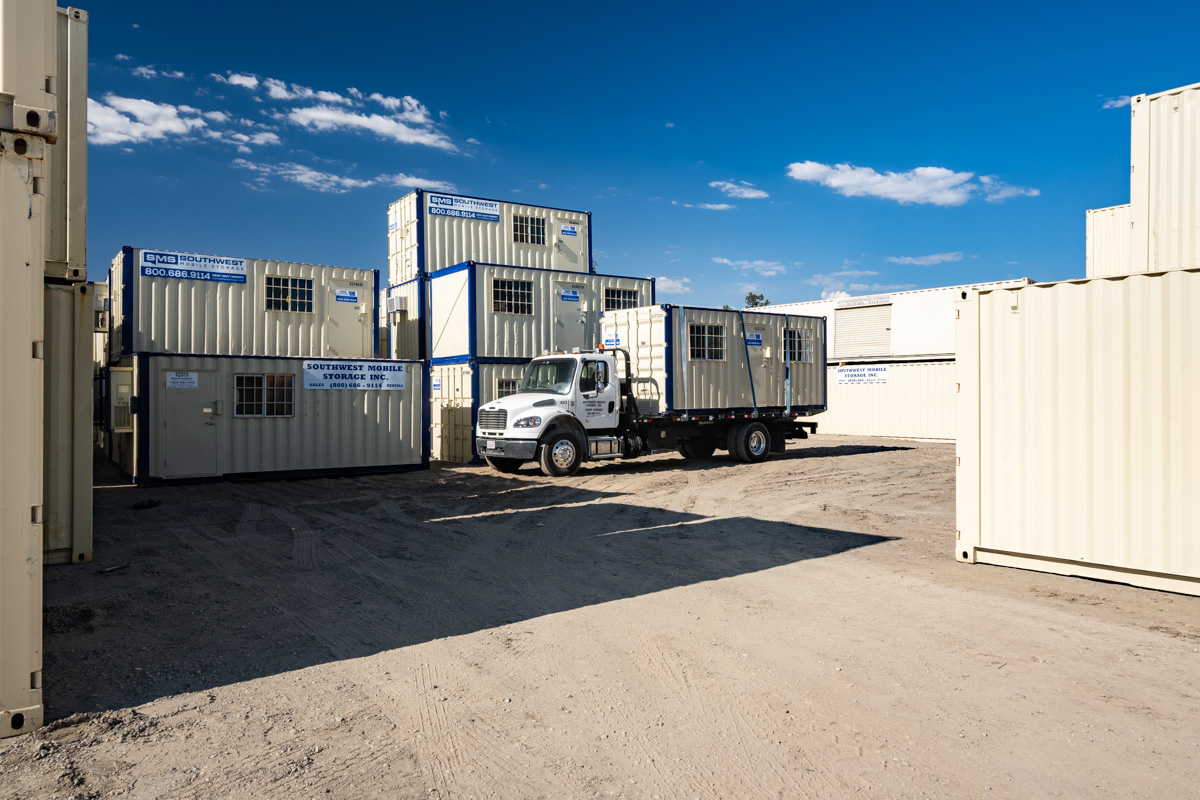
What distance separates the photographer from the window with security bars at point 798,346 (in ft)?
65.1

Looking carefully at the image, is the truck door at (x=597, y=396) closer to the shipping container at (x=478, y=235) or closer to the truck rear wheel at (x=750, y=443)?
the truck rear wheel at (x=750, y=443)

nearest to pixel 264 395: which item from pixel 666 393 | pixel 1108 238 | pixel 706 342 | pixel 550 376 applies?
pixel 550 376

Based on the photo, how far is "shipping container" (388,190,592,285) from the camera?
2125cm

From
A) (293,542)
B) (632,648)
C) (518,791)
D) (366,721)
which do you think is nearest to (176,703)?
(366,721)

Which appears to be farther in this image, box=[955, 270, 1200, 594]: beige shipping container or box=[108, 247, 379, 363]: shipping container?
box=[108, 247, 379, 363]: shipping container

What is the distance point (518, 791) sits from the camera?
3389 mm

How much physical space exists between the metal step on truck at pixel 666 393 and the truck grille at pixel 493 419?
0.02 meters

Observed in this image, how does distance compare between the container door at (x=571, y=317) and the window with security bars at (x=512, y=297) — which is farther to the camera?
the container door at (x=571, y=317)

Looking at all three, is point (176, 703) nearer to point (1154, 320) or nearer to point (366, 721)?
point (366, 721)

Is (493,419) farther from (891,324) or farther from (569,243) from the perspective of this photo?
(891,324)

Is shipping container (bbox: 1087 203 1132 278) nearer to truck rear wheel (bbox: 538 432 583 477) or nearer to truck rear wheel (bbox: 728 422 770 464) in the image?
truck rear wheel (bbox: 728 422 770 464)

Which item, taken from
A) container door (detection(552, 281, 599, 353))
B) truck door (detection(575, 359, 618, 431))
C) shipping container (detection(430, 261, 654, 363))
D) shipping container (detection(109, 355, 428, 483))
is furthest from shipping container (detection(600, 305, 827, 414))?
shipping container (detection(109, 355, 428, 483))

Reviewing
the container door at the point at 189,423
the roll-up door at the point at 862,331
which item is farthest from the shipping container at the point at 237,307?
the roll-up door at the point at 862,331

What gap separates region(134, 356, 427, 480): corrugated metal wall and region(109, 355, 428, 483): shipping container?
0.02m
